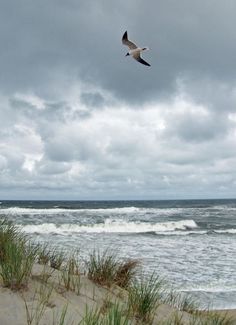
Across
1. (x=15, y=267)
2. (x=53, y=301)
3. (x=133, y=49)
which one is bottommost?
(x=53, y=301)

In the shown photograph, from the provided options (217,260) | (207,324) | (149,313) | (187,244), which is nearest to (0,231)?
(149,313)

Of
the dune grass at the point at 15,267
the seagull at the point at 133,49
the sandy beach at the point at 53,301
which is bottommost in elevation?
the sandy beach at the point at 53,301

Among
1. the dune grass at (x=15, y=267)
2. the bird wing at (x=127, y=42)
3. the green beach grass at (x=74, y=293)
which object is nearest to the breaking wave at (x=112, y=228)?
the green beach grass at (x=74, y=293)

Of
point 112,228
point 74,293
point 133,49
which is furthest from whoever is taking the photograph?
point 112,228

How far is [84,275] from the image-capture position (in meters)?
5.99

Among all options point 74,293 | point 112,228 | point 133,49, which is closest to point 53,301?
point 74,293

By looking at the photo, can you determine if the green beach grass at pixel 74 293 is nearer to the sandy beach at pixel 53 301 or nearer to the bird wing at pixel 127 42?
the sandy beach at pixel 53 301

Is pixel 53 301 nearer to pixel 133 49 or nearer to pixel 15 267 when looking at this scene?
pixel 15 267

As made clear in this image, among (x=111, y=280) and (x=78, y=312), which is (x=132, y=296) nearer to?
(x=78, y=312)

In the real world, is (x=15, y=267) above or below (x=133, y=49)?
below

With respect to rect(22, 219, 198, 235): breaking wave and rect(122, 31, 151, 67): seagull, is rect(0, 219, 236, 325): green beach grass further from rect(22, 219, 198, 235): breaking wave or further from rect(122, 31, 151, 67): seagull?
rect(22, 219, 198, 235): breaking wave

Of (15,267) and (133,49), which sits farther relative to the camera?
(15,267)

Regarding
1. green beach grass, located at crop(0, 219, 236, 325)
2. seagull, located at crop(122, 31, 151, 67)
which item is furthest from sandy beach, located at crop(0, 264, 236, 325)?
seagull, located at crop(122, 31, 151, 67)

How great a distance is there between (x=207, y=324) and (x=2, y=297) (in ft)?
6.80
